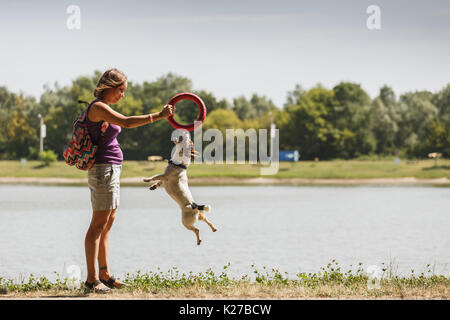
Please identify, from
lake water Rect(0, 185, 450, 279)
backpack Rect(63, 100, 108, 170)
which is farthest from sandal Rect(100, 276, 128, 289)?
lake water Rect(0, 185, 450, 279)

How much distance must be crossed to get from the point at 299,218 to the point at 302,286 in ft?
70.6

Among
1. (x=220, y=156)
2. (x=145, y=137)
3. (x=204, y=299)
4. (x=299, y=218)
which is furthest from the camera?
(x=145, y=137)

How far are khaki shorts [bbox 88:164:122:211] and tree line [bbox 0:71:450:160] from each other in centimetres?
7584

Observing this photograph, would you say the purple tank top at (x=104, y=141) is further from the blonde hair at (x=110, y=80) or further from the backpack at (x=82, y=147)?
the blonde hair at (x=110, y=80)

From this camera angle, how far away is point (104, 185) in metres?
7.59

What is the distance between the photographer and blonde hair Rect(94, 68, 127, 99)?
757 centimetres

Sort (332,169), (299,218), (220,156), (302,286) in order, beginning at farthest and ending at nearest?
1. (220,156)
2. (332,169)
3. (299,218)
4. (302,286)

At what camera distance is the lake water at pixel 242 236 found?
16.2 metres

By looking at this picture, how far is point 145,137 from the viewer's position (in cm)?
8975

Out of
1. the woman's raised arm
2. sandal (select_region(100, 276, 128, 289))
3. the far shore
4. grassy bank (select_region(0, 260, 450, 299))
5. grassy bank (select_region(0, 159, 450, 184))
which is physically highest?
the woman's raised arm

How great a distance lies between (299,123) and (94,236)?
89799 mm

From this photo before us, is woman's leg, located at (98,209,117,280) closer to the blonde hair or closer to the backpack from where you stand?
the backpack
